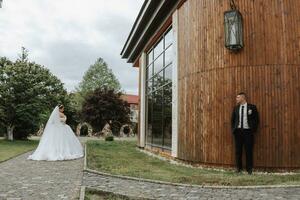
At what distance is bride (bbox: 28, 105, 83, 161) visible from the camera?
12.2m

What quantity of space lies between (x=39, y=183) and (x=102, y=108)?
37.9 metres

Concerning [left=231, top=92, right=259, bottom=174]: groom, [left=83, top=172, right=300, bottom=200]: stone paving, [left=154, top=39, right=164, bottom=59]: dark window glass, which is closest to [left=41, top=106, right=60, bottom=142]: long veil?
[left=154, top=39, right=164, bottom=59]: dark window glass

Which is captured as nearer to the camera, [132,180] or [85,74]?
[132,180]

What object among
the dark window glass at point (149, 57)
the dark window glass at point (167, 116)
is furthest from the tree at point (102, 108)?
the dark window glass at point (167, 116)

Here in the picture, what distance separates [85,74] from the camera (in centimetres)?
6359

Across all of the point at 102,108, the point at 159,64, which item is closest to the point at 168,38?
the point at 159,64

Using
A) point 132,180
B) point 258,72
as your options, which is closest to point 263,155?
point 258,72

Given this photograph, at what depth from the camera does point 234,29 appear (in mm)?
8789

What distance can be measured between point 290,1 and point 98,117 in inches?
1507

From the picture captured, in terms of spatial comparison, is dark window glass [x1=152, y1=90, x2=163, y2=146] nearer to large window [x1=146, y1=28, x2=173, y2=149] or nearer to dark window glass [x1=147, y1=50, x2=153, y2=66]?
large window [x1=146, y1=28, x2=173, y2=149]

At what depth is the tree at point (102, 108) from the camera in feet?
147

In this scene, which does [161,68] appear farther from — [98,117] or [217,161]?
[98,117]

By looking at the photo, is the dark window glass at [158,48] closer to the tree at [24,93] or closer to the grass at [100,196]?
the grass at [100,196]

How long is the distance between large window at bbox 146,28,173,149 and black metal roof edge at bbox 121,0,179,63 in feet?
2.44
